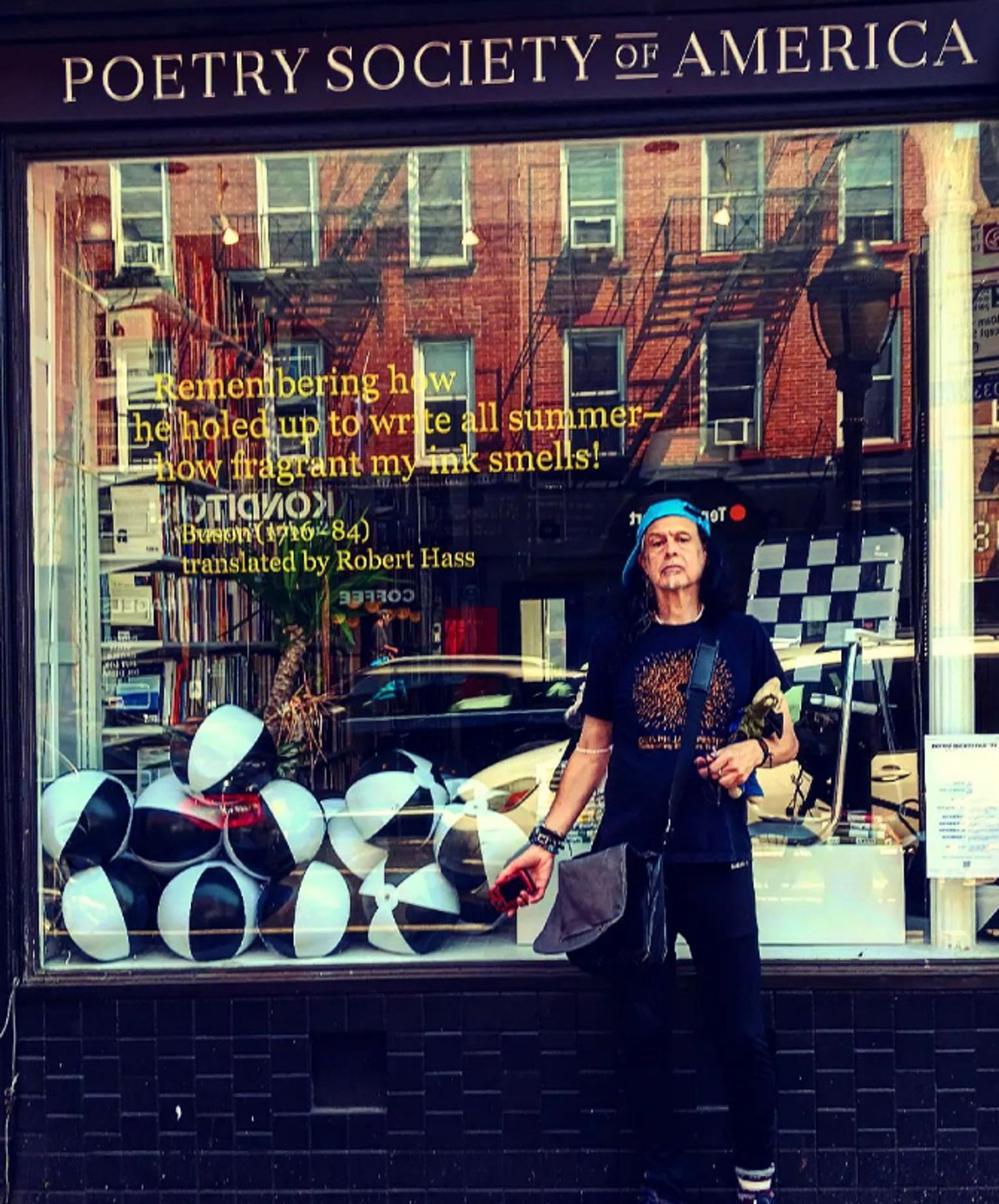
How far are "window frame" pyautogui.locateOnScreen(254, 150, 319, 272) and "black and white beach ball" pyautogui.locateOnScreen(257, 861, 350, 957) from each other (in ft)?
7.25

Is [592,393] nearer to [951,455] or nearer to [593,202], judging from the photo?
[593,202]

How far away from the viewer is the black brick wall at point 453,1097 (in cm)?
433

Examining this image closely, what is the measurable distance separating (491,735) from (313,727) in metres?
0.64

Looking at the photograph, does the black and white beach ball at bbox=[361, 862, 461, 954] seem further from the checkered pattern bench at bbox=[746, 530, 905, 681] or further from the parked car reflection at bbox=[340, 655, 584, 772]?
the checkered pattern bench at bbox=[746, 530, 905, 681]

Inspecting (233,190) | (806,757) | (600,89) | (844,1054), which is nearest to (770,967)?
(844,1054)

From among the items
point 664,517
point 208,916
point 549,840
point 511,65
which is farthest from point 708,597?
point 208,916

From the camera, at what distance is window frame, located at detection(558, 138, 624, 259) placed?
4.59 m

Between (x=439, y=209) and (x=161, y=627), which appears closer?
(x=439, y=209)

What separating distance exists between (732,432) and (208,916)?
2.50 m


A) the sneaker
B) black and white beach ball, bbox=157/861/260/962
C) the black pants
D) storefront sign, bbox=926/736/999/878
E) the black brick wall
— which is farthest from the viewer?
black and white beach ball, bbox=157/861/260/962

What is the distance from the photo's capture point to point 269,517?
4.91 m

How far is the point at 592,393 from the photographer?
4.88m

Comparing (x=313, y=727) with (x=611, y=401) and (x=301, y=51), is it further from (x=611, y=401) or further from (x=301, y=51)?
(x=301, y=51)

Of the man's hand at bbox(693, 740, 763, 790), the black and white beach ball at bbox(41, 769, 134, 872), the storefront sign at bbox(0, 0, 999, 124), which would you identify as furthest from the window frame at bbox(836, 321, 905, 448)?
the black and white beach ball at bbox(41, 769, 134, 872)
